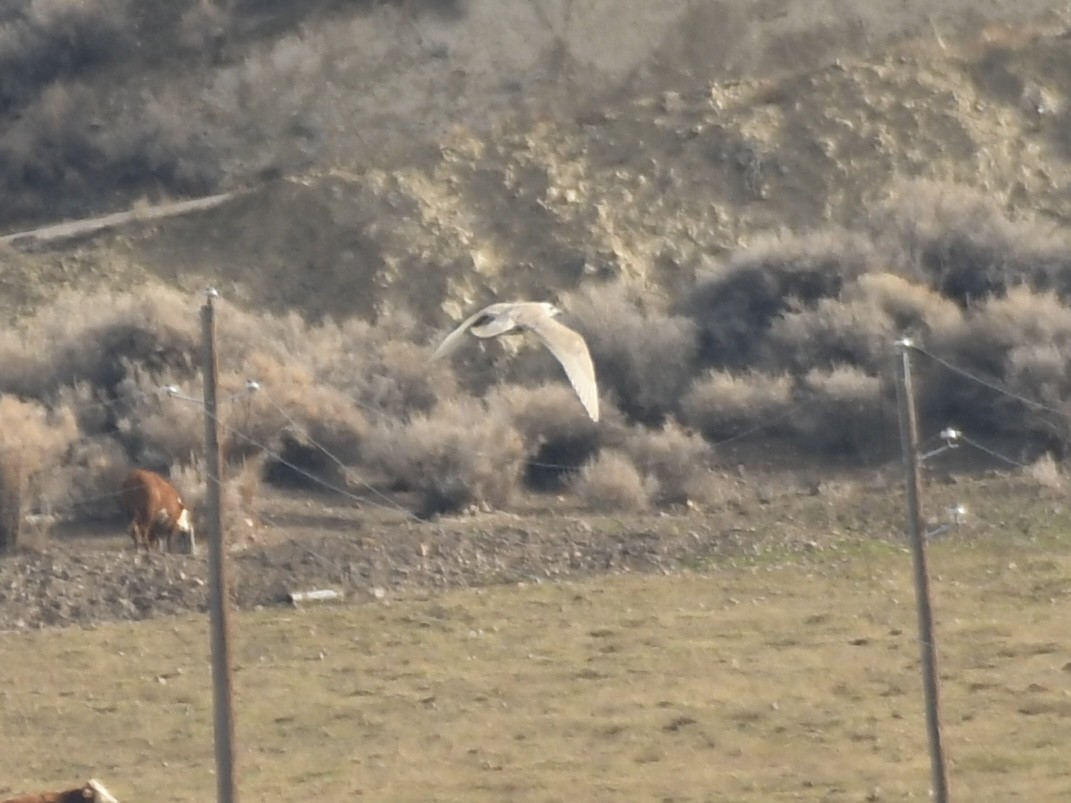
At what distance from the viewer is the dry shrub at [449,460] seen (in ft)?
101

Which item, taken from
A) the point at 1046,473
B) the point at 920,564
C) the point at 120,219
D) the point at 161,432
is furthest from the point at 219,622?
the point at 120,219

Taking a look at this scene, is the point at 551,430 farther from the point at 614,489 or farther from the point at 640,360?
the point at 640,360

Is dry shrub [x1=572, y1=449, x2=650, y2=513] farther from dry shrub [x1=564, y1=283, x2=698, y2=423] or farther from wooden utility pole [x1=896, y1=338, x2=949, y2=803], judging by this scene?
wooden utility pole [x1=896, y1=338, x2=949, y2=803]

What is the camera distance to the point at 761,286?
37.3m

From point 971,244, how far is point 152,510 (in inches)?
689

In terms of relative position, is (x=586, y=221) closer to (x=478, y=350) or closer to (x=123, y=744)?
(x=478, y=350)

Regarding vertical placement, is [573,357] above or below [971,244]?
below

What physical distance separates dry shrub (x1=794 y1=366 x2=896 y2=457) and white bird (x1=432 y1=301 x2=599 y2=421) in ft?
57.5

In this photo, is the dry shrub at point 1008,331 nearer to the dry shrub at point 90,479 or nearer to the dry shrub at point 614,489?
the dry shrub at point 614,489

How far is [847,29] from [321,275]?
41.0 ft

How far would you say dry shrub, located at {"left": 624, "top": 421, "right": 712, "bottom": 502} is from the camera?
31.3m

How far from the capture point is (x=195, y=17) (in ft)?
154

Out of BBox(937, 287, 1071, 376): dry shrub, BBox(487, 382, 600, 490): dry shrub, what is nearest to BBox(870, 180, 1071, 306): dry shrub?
BBox(937, 287, 1071, 376): dry shrub

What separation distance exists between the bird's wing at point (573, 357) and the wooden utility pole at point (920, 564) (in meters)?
2.16
